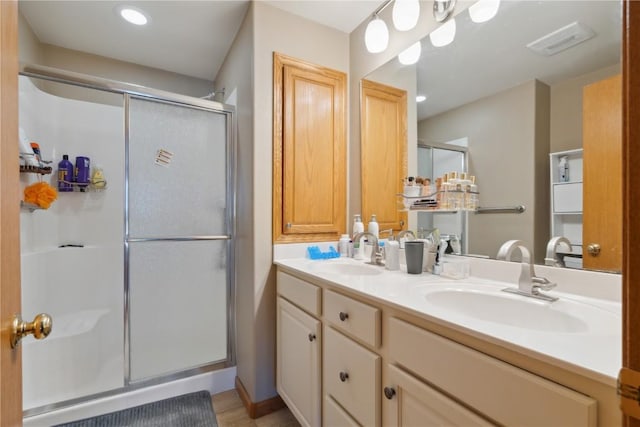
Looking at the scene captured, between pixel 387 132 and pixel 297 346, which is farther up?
pixel 387 132

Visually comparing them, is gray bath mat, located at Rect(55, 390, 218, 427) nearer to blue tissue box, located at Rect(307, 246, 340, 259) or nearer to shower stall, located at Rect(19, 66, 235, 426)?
shower stall, located at Rect(19, 66, 235, 426)

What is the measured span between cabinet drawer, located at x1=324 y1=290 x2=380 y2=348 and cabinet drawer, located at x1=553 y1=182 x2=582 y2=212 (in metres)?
0.73

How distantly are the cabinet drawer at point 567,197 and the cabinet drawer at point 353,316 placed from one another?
726mm

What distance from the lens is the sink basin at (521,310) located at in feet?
2.56

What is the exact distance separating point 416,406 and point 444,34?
1.54 meters

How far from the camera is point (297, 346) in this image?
1.44 metres

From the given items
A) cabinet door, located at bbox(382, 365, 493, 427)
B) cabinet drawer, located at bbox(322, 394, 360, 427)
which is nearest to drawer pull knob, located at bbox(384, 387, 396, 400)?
cabinet door, located at bbox(382, 365, 493, 427)

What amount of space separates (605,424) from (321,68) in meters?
1.95

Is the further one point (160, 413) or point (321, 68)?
point (321, 68)

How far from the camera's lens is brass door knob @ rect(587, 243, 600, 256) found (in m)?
0.92

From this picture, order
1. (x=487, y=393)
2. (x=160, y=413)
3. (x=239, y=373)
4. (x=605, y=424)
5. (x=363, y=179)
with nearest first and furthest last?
1. (x=605, y=424)
2. (x=487, y=393)
3. (x=160, y=413)
4. (x=363, y=179)
5. (x=239, y=373)

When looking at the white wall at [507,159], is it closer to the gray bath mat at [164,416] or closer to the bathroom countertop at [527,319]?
the bathroom countertop at [527,319]

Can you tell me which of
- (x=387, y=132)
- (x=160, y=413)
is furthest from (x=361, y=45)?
(x=160, y=413)

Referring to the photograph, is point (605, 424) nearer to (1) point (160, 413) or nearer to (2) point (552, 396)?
(2) point (552, 396)
